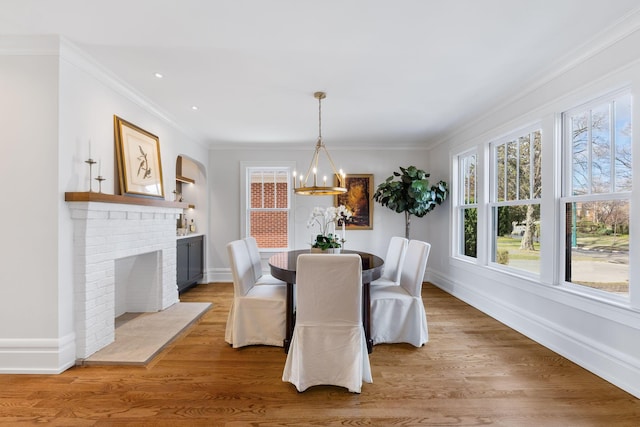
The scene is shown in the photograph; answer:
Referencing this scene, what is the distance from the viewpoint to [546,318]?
289 centimetres

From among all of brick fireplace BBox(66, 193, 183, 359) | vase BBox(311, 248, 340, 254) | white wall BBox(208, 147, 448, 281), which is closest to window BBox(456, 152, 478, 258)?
white wall BBox(208, 147, 448, 281)

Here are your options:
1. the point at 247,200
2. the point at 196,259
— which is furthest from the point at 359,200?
the point at 196,259

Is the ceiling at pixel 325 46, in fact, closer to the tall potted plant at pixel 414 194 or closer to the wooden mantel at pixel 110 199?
the wooden mantel at pixel 110 199

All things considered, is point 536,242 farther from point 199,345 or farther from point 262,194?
point 262,194

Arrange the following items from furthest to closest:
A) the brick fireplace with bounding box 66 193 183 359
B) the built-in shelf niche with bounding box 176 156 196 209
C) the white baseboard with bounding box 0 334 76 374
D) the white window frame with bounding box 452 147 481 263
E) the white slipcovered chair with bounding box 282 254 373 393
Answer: the built-in shelf niche with bounding box 176 156 196 209 < the white window frame with bounding box 452 147 481 263 < the brick fireplace with bounding box 66 193 183 359 < the white baseboard with bounding box 0 334 76 374 < the white slipcovered chair with bounding box 282 254 373 393

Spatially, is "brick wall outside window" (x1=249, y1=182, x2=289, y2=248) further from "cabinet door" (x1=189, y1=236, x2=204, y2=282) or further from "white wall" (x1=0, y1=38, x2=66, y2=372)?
"white wall" (x1=0, y1=38, x2=66, y2=372)

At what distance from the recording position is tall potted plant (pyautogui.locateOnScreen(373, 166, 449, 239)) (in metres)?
4.78

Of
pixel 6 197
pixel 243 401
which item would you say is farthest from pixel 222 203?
pixel 243 401

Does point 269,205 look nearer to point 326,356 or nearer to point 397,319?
point 397,319

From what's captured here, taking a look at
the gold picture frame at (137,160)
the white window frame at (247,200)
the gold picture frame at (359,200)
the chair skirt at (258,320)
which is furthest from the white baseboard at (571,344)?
the gold picture frame at (137,160)

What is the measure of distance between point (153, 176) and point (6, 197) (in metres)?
1.40

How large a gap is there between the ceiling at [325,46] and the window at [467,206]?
3.07 ft

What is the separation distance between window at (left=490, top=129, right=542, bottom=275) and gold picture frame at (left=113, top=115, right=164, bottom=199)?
4.14m

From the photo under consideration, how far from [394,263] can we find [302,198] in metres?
2.57
